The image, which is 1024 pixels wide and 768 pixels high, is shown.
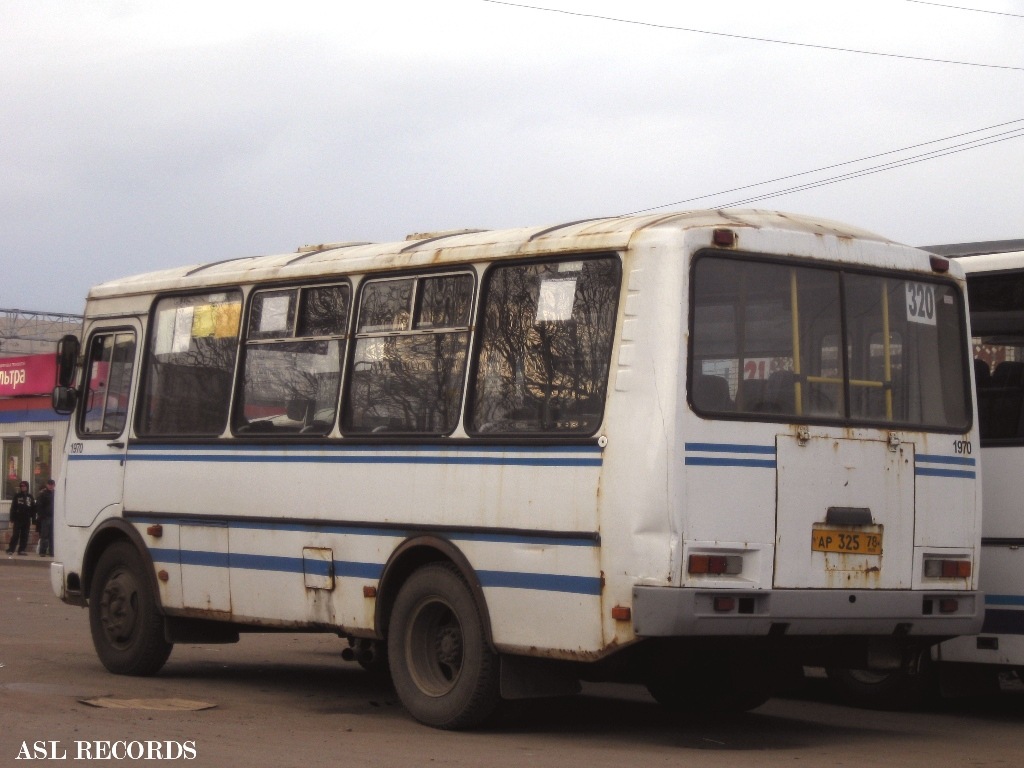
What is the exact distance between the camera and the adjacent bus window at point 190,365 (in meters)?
12.0

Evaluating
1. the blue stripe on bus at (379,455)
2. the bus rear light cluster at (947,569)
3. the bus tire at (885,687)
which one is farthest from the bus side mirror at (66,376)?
the bus rear light cluster at (947,569)

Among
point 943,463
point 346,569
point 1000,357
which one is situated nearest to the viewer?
point 943,463

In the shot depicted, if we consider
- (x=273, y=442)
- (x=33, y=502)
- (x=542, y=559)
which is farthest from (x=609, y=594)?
(x=33, y=502)

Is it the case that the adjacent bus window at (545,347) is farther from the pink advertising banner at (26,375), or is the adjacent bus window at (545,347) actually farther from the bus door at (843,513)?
the pink advertising banner at (26,375)

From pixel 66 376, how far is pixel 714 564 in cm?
670

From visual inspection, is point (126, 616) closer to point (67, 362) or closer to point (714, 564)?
point (67, 362)

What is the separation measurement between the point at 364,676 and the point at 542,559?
4721mm

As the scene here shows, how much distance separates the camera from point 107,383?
43.7 ft

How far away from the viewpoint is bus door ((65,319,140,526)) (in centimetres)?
1290

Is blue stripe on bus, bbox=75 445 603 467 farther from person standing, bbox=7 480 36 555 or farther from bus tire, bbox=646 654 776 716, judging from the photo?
person standing, bbox=7 480 36 555

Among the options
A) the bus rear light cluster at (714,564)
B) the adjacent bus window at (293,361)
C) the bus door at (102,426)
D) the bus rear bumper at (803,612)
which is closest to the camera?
the bus rear bumper at (803,612)

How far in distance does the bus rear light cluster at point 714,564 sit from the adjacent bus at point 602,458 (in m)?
0.01

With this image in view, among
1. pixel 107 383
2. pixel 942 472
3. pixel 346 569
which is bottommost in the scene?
pixel 346 569

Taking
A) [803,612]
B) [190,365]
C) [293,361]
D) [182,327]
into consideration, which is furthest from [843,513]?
[182,327]
